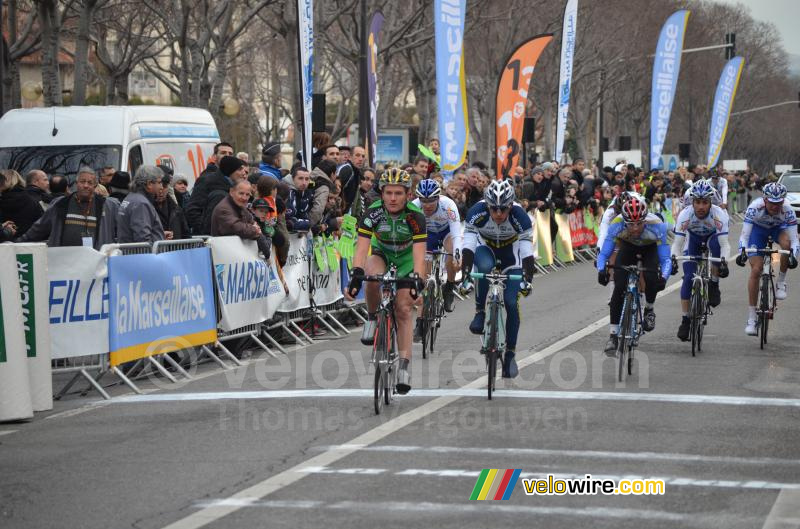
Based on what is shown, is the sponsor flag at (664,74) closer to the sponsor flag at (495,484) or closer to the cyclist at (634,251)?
the cyclist at (634,251)

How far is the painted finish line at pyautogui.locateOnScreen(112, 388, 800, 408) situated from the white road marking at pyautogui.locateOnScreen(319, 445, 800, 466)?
2300mm

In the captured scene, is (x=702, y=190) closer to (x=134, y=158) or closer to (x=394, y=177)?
(x=394, y=177)

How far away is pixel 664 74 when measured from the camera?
41375 mm

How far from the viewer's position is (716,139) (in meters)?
53.0

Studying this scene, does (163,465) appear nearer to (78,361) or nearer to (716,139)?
(78,361)

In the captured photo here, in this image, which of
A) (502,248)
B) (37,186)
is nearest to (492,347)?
(502,248)

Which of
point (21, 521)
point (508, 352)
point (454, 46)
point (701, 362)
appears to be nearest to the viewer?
point (21, 521)

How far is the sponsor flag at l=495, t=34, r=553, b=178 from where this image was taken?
91.0 feet

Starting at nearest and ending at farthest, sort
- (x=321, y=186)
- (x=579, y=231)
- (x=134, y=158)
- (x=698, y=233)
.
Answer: (x=698, y=233), (x=321, y=186), (x=134, y=158), (x=579, y=231)

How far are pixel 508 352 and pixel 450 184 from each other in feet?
32.6

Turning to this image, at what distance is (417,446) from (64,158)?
37.1 feet

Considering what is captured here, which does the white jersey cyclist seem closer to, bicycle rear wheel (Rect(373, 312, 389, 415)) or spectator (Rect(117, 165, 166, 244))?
spectator (Rect(117, 165, 166, 244))

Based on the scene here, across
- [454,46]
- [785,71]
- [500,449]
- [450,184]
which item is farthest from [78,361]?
[785,71]

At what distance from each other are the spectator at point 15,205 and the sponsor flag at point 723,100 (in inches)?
1564
